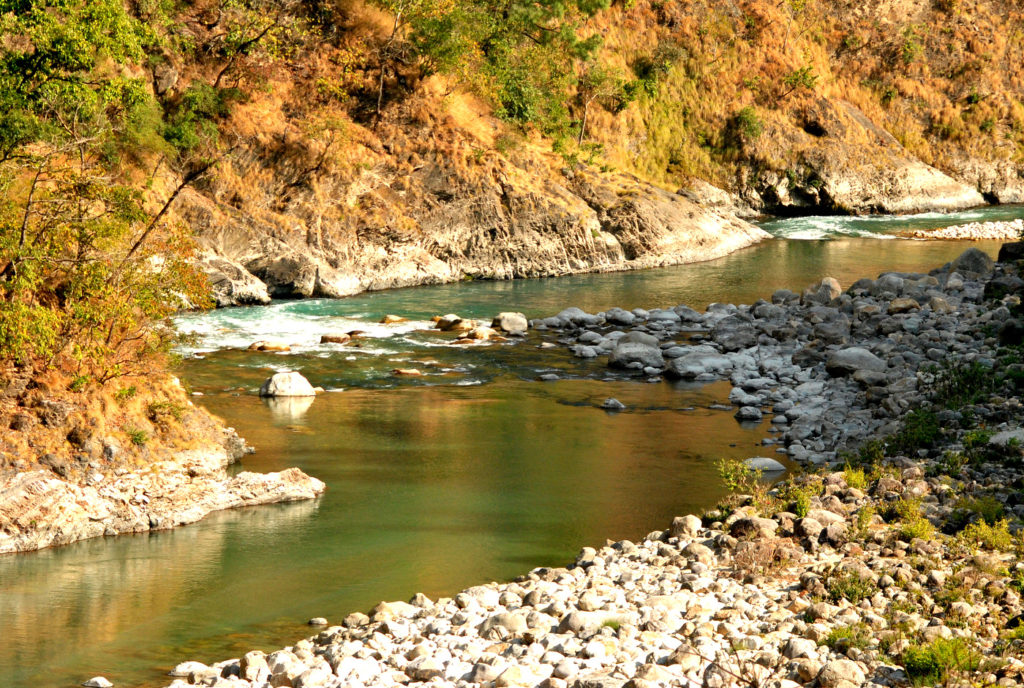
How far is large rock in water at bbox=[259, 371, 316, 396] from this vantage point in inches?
917

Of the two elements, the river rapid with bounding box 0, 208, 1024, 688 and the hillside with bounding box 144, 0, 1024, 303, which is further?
the hillside with bounding box 144, 0, 1024, 303

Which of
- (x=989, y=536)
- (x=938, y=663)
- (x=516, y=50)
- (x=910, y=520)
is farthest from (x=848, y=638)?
(x=516, y=50)

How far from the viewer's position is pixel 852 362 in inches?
918

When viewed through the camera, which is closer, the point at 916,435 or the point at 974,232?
the point at 916,435

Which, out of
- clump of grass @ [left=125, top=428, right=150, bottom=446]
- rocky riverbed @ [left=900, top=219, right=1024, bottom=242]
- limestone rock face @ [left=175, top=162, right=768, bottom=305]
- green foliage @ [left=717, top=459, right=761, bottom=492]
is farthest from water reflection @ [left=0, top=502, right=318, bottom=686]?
rocky riverbed @ [left=900, top=219, right=1024, bottom=242]

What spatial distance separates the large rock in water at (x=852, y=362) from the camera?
23.0m

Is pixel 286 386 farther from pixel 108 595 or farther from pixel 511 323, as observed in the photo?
pixel 108 595

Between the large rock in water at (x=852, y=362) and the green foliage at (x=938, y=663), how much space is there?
14.1 meters

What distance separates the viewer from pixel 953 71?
7538 centimetres

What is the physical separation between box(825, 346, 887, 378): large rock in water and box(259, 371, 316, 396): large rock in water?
1193cm

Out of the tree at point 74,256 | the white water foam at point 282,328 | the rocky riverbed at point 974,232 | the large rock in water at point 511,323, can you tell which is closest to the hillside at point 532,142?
the white water foam at point 282,328

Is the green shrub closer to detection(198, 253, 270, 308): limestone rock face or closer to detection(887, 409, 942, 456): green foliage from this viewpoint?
detection(887, 409, 942, 456): green foliage

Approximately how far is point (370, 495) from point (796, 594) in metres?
7.66

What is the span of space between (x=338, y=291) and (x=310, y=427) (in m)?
17.3
